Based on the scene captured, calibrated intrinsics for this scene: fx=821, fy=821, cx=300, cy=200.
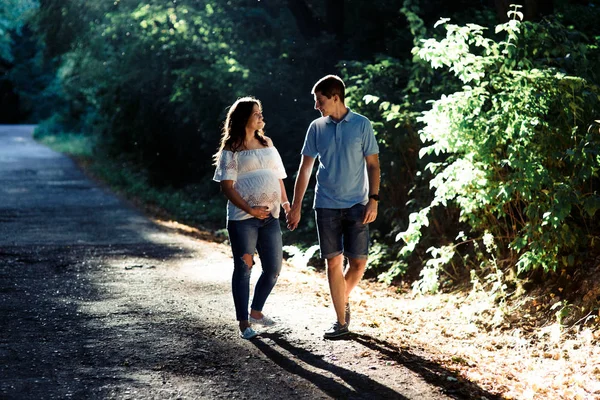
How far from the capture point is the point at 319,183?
6.59 metres

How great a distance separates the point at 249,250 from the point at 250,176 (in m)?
0.59

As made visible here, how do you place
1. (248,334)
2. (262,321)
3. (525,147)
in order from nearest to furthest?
(248,334)
(262,321)
(525,147)

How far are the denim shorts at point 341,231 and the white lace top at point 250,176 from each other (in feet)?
1.37

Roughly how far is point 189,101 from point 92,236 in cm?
794

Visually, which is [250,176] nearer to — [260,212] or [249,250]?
[260,212]

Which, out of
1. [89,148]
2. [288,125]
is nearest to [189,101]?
[288,125]

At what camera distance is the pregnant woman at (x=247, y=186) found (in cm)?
650

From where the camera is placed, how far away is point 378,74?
12.9m

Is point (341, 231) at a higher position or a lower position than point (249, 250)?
higher

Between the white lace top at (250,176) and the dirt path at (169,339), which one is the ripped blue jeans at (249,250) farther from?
the dirt path at (169,339)

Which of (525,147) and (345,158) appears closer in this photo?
(345,158)

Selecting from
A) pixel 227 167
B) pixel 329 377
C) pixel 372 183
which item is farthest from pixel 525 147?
pixel 329 377

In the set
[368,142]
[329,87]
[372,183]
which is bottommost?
[372,183]

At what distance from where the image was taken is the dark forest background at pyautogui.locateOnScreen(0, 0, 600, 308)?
794 centimetres
